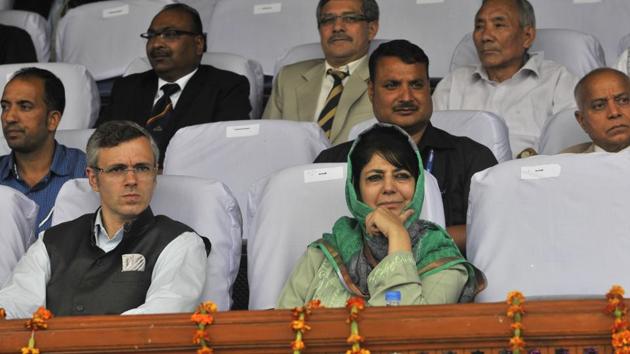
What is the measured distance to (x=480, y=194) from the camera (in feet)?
13.0

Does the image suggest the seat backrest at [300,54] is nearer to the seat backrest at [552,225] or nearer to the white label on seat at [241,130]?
the white label on seat at [241,130]

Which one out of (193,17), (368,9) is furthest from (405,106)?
(193,17)

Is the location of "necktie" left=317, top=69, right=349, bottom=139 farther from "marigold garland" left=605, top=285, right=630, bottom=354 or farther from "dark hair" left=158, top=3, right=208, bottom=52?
"marigold garland" left=605, top=285, right=630, bottom=354

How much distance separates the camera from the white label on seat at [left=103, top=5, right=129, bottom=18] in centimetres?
682

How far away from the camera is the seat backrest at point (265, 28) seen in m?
6.62

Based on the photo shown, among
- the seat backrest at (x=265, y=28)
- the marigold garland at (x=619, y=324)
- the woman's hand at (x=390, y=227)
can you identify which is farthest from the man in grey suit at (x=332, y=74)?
the marigold garland at (x=619, y=324)

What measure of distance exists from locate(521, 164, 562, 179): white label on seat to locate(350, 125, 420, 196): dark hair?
0.30 meters

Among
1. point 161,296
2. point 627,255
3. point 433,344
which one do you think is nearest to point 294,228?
point 161,296

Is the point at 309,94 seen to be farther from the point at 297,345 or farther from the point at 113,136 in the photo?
the point at 297,345

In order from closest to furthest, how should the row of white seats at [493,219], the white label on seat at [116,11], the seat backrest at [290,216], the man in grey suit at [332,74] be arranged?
the row of white seats at [493,219], the seat backrest at [290,216], the man in grey suit at [332,74], the white label on seat at [116,11]

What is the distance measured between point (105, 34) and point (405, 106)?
242cm

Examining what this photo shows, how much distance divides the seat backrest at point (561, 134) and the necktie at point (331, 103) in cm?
86

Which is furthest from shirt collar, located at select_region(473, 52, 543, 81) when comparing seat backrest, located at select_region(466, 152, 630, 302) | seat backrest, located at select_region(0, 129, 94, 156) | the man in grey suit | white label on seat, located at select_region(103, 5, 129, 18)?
white label on seat, located at select_region(103, 5, 129, 18)

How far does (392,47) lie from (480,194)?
1126mm
